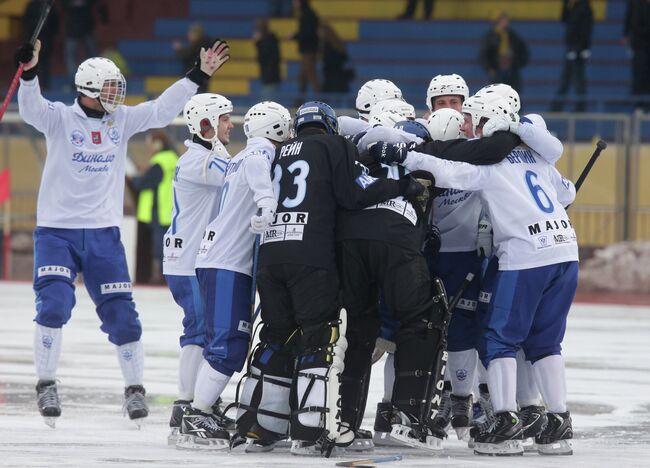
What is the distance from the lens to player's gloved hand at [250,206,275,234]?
23.8ft

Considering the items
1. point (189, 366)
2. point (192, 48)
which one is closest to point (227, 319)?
point (189, 366)

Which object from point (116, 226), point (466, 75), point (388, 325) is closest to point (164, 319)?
point (116, 226)

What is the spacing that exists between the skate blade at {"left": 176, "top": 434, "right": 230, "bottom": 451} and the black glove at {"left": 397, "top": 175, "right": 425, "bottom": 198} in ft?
4.99

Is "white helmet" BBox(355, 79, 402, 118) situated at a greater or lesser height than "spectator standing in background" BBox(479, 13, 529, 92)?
lesser

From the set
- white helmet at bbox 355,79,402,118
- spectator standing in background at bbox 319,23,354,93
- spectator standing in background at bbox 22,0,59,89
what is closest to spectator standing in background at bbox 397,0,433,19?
spectator standing in background at bbox 319,23,354,93

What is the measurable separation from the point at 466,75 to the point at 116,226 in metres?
14.9

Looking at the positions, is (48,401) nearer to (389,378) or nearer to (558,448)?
(389,378)

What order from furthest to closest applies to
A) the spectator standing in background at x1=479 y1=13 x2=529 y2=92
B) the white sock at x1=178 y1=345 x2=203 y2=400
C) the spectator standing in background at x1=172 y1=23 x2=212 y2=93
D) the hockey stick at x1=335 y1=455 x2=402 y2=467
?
the spectator standing in background at x1=172 y1=23 x2=212 y2=93 → the spectator standing in background at x1=479 y1=13 x2=529 y2=92 → the white sock at x1=178 y1=345 x2=203 y2=400 → the hockey stick at x1=335 y1=455 x2=402 y2=467

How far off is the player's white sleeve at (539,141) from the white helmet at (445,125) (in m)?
0.48

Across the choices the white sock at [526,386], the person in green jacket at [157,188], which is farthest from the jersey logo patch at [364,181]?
the person in green jacket at [157,188]

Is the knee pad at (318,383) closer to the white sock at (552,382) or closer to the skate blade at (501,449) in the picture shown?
the skate blade at (501,449)

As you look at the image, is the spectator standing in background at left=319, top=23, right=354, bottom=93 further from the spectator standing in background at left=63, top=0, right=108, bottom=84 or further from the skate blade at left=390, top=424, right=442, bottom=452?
the skate blade at left=390, top=424, right=442, bottom=452

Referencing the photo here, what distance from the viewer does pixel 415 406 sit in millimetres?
7406

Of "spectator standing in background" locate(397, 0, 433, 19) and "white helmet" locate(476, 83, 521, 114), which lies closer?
"white helmet" locate(476, 83, 521, 114)
